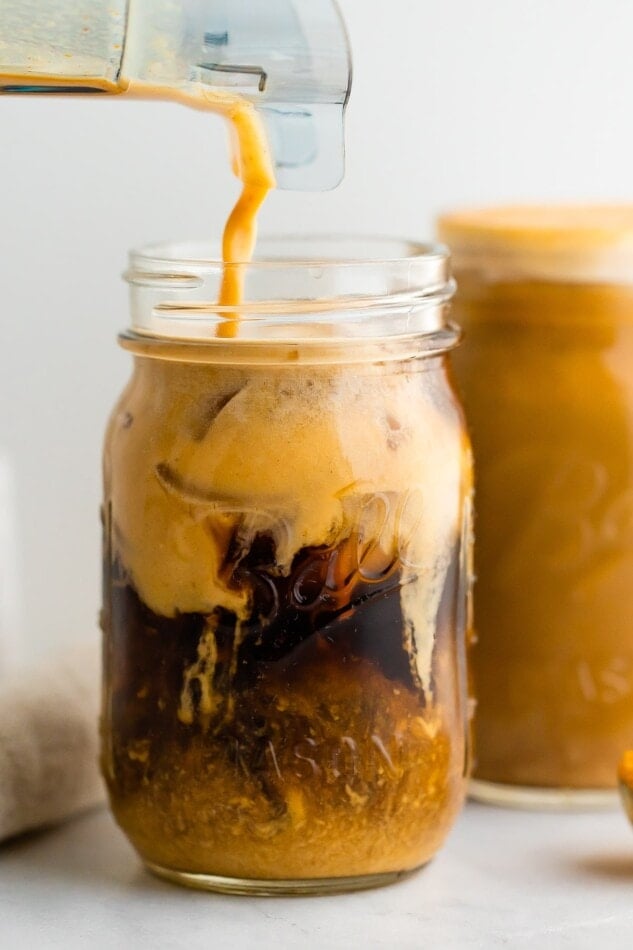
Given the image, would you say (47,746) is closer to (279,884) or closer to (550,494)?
(279,884)

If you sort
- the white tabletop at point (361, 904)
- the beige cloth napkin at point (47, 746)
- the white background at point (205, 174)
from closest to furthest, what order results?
the white tabletop at point (361, 904) < the beige cloth napkin at point (47, 746) < the white background at point (205, 174)

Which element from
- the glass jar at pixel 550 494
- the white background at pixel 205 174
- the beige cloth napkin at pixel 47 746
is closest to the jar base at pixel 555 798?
the glass jar at pixel 550 494


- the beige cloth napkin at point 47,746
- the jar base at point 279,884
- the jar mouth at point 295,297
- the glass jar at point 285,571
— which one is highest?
the jar mouth at point 295,297

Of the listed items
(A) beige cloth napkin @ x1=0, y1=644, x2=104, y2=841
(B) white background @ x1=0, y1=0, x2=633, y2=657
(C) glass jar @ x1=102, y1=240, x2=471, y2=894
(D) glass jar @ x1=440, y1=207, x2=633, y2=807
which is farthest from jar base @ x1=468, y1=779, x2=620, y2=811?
(B) white background @ x1=0, y1=0, x2=633, y2=657

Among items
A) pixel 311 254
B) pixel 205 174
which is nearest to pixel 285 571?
pixel 311 254

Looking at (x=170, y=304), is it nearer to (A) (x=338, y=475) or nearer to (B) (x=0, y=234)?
(A) (x=338, y=475)

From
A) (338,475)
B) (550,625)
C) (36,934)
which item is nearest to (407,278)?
(338,475)

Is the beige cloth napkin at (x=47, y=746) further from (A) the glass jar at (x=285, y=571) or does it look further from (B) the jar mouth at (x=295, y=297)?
(B) the jar mouth at (x=295, y=297)
